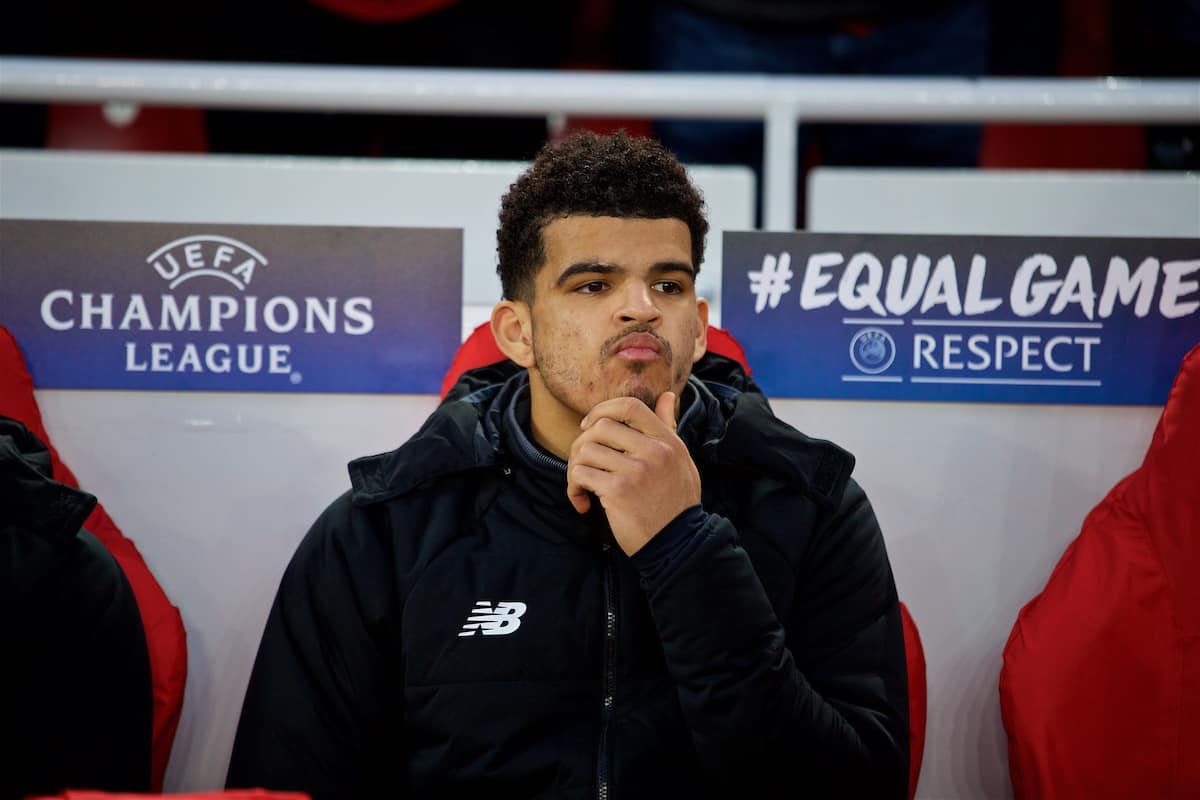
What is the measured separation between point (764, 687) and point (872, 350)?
0.71m

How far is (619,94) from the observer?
75.5 inches

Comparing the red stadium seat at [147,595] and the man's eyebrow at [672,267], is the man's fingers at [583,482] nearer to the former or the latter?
the man's eyebrow at [672,267]

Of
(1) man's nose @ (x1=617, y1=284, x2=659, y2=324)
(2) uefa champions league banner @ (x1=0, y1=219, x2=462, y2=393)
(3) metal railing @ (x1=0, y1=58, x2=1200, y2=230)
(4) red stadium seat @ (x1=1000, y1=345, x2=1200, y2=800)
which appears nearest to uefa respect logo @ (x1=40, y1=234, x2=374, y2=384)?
(2) uefa champions league banner @ (x1=0, y1=219, x2=462, y2=393)

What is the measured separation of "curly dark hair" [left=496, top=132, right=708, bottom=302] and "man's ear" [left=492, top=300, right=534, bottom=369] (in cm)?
2

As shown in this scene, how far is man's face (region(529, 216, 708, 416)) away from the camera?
1.29 metres

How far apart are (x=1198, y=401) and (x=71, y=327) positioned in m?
1.53

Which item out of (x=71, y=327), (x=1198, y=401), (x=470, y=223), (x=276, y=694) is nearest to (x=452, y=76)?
(x=470, y=223)

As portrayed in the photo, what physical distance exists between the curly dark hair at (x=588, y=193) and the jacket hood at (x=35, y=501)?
1.81 ft

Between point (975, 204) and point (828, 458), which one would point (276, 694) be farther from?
point (975, 204)

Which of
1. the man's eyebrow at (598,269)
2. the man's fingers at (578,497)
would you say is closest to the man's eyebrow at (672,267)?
the man's eyebrow at (598,269)

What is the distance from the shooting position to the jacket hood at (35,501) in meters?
1.30

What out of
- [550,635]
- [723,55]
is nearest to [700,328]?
[550,635]

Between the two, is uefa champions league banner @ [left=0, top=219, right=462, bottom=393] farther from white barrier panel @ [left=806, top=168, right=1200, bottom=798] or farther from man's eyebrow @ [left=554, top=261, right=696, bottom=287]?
white barrier panel @ [left=806, top=168, right=1200, bottom=798]

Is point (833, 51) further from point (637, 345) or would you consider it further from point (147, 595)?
point (147, 595)
